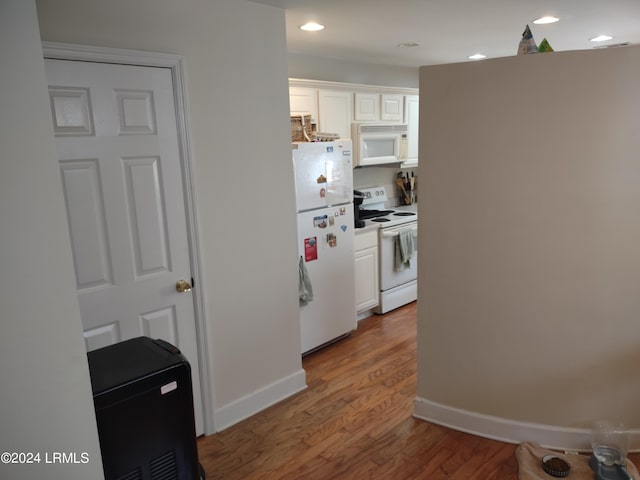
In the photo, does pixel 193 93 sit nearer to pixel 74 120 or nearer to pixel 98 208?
pixel 74 120

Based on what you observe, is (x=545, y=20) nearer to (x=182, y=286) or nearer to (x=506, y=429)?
(x=506, y=429)

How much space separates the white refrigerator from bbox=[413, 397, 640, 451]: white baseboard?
108cm

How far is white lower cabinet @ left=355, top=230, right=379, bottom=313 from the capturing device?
13.1 feet

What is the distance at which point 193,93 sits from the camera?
234 cm

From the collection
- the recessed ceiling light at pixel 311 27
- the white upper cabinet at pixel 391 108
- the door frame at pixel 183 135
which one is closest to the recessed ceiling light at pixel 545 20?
the recessed ceiling light at pixel 311 27

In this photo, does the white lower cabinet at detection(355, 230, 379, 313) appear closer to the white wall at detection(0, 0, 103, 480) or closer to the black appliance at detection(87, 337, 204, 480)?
the black appliance at detection(87, 337, 204, 480)

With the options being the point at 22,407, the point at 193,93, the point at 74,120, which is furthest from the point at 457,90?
the point at 22,407

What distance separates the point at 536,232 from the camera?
7.52ft

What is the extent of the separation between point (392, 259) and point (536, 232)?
2080 millimetres

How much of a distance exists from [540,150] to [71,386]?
7.05ft

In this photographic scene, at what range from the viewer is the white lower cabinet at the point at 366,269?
4000mm

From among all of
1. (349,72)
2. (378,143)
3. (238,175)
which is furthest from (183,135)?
(349,72)

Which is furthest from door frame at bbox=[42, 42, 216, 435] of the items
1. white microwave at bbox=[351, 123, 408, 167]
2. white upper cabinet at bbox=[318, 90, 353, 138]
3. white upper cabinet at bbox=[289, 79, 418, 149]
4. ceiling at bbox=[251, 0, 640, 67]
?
white microwave at bbox=[351, 123, 408, 167]

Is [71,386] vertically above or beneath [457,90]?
beneath
